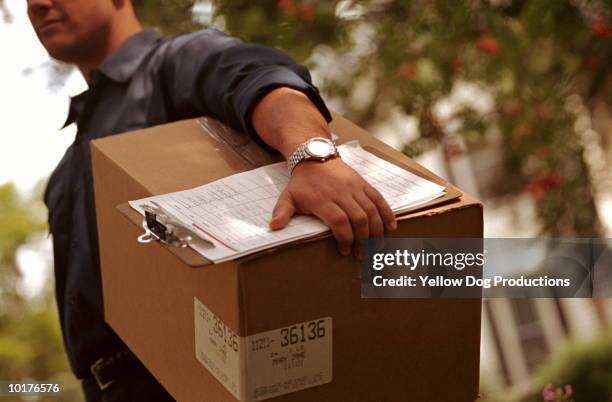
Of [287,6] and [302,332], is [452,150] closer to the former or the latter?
[287,6]

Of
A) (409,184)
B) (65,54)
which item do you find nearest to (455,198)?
(409,184)

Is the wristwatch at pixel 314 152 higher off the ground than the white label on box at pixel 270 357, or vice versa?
the wristwatch at pixel 314 152

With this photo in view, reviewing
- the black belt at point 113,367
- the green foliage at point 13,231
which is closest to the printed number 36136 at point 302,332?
the black belt at point 113,367

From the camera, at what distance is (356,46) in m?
2.98

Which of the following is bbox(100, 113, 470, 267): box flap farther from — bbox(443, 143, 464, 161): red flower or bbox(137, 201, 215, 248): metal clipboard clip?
bbox(443, 143, 464, 161): red flower

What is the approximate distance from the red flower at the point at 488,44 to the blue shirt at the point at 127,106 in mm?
1248

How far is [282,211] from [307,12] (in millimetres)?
1707

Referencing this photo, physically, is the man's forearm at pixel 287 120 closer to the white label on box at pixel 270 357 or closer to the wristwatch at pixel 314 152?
the wristwatch at pixel 314 152

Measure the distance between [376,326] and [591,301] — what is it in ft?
10.9

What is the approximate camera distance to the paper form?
1160 millimetres

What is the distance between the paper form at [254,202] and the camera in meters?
1.16

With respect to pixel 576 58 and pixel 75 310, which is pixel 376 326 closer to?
pixel 75 310

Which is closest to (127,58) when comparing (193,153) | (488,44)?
(193,153)

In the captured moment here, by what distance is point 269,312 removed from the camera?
1169 millimetres
